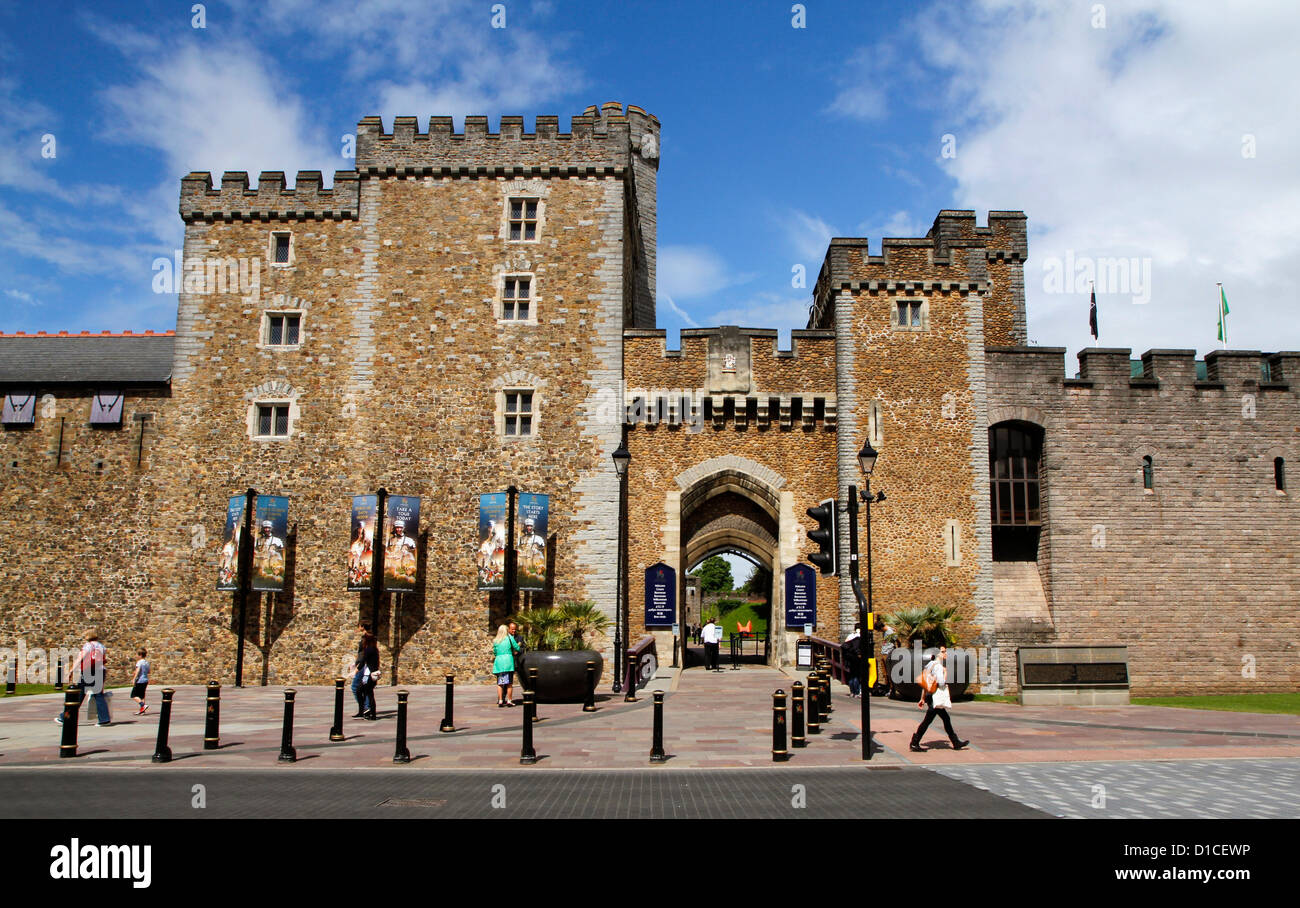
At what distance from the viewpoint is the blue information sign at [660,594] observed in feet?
80.4

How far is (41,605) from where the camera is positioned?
79.0 feet

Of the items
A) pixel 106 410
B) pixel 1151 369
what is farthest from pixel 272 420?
pixel 1151 369

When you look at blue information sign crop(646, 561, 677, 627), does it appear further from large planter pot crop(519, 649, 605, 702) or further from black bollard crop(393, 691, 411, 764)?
black bollard crop(393, 691, 411, 764)

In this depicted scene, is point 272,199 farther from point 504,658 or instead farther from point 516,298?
point 504,658

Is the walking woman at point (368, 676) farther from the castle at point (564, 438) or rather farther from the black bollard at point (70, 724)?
the castle at point (564, 438)

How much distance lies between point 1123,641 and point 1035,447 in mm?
5724

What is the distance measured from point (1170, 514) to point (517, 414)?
18.5m

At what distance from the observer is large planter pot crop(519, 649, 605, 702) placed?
18.3 meters

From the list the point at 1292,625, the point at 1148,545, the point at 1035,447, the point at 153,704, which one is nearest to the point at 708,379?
the point at 1035,447

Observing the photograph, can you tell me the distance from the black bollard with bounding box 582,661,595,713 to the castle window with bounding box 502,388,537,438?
845 cm

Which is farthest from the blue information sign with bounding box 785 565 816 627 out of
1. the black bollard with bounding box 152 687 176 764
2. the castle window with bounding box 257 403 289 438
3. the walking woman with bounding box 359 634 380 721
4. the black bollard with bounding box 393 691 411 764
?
the black bollard with bounding box 152 687 176 764

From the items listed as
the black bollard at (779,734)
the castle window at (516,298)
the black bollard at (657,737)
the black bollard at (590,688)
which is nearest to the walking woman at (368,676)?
the black bollard at (590,688)
